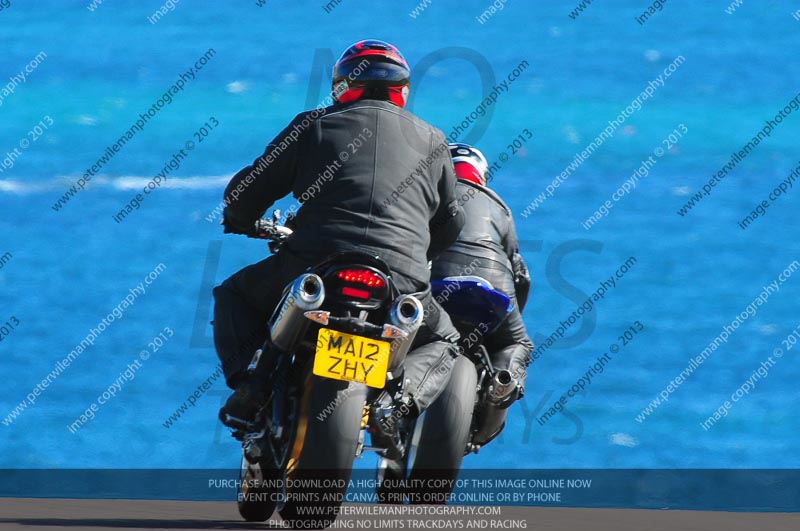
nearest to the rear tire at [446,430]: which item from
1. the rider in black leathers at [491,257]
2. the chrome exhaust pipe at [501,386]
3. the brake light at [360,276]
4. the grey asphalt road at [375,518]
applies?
the grey asphalt road at [375,518]

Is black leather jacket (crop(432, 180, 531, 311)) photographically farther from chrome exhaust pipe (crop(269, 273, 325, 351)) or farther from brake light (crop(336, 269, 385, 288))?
brake light (crop(336, 269, 385, 288))

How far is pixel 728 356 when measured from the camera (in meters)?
8.61

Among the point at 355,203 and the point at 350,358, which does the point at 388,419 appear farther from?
the point at 355,203

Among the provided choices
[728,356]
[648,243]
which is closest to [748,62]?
[648,243]

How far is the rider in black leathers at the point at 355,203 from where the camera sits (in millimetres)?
4359

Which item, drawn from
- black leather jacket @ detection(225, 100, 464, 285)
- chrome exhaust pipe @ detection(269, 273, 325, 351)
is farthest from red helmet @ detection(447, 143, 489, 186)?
chrome exhaust pipe @ detection(269, 273, 325, 351)

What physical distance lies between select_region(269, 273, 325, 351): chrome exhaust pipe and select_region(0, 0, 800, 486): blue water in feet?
10.7

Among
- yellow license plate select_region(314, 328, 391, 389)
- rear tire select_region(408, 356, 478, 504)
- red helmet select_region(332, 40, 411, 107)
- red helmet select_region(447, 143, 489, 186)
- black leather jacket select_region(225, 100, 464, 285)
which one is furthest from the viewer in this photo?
red helmet select_region(447, 143, 489, 186)

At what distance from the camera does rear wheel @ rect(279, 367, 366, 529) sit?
4.06 metres

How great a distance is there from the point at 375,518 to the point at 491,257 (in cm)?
127

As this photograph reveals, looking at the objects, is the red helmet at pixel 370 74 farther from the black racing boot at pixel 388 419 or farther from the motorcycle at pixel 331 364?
the black racing boot at pixel 388 419

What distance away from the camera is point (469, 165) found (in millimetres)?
6105

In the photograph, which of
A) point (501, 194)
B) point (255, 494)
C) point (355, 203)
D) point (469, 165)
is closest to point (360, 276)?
point (355, 203)

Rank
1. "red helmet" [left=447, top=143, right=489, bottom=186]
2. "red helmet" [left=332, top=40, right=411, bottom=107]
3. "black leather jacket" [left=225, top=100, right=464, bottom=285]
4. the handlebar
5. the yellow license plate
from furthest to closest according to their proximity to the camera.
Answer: "red helmet" [left=447, top=143, right=489, bottom=186] < the handlebar < "red helmet" [left=332, top=40, right=411, bottom=107] < "black leather jacket" [left=225, top=100, right=464, bottom=285] < the yellow license plate
